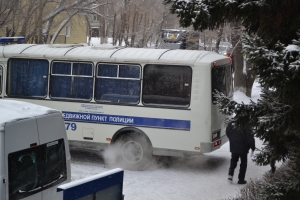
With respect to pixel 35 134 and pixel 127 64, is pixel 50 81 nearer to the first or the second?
pixel 127 64

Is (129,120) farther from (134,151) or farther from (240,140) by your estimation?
(240,140)

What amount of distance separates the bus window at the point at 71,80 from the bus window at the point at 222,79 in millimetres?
3141

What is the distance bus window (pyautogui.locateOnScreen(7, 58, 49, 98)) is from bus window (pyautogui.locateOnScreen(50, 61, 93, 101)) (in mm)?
259

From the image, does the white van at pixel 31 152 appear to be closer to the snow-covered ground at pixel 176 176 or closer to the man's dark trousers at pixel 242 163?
the snow-covered ground at pixel 176 176

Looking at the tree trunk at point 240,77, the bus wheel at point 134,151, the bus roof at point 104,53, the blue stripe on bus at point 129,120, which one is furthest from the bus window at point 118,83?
the tree trunk at point 240,77

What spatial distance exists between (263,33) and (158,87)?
24.4 feet

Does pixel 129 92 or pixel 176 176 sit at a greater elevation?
pixel 129 92

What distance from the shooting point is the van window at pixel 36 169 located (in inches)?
262

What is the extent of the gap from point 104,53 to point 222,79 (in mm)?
3079

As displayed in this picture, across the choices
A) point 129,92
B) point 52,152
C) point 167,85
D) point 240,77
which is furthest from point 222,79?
point 240,77

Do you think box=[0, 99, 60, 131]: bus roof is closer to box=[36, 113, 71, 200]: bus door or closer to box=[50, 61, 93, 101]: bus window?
box=[36, 113, 71, 200]: bus door

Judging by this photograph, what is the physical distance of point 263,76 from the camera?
477cm

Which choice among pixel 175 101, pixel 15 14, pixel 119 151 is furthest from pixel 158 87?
pixel 15 14

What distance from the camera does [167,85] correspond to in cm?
1298
